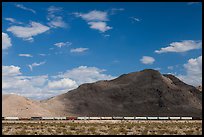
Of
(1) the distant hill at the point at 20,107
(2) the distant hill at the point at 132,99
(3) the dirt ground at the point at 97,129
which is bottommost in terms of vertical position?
(2) the distant hill at the point at 132,99

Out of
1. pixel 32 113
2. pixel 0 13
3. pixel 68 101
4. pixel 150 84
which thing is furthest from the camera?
pixel 150 84

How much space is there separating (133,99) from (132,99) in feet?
1.43

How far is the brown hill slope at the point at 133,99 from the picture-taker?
146000 mm

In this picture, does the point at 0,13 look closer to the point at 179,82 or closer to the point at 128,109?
the point at 128,109

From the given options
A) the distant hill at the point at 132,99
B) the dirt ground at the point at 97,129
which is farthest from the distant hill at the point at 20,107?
the dirt ground at the point at 97,129

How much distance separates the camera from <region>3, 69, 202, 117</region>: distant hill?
5738 inches

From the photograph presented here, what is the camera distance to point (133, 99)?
6127 inches

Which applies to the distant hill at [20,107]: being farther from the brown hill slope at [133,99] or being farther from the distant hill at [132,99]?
the brown hill slope at [133,99]

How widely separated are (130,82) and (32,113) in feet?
194

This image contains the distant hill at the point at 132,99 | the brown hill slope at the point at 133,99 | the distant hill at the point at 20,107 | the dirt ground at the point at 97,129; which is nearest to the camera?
the dirt ground at the point at 97,129

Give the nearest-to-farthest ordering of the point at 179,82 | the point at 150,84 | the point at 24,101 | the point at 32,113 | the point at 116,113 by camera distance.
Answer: the point at 32,113
the point at 24,101
the point at 116,113
the point at 150,84
the point at 179,82

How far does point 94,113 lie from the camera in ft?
470

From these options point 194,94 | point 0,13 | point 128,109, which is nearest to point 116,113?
point 128,109

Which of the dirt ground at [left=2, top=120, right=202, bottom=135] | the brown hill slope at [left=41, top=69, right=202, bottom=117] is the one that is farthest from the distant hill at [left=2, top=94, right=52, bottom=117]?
the dirt ground at [left=2, top=120, right=202, bottom=135]
